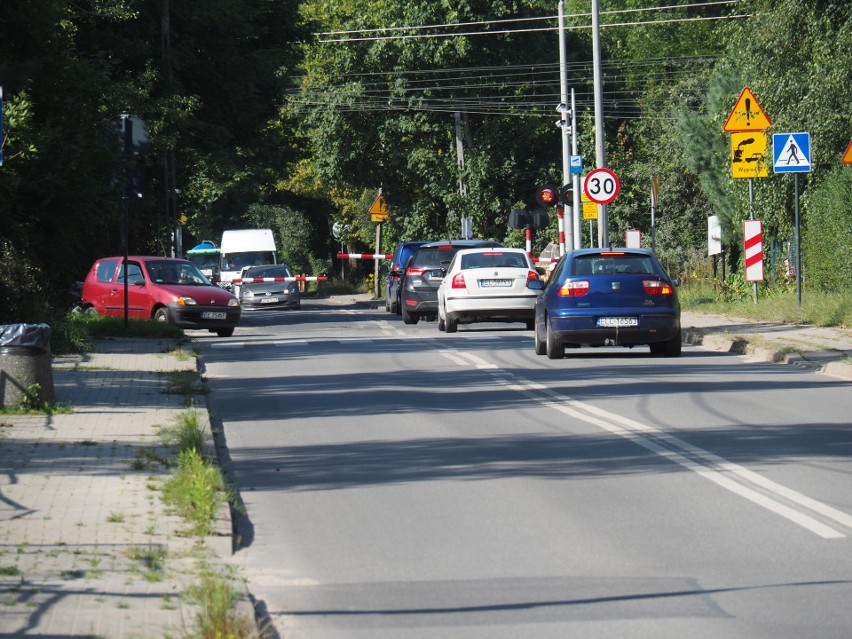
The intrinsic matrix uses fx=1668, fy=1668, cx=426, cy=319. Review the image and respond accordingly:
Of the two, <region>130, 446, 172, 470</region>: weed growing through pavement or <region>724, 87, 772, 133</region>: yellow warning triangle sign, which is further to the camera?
<region>724, 87, 772, 133</region>: yellow warning triangle sign

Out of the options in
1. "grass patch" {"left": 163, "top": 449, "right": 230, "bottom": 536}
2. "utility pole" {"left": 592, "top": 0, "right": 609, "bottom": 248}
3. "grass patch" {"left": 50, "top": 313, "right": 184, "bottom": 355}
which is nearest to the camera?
"grass patch" {"left": 163, "top": 449, "right": 230, "bottom": 536}

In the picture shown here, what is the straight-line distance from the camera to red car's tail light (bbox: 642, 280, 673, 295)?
22.2 metres

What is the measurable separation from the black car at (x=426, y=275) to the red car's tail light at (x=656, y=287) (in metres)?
12.8

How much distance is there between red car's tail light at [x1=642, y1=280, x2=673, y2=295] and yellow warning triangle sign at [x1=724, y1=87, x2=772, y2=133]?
5.33m

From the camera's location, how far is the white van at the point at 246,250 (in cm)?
5859

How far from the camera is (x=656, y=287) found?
22.2 m

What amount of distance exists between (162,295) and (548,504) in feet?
76.2

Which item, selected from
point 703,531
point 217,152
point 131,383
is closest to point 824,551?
point 703,531

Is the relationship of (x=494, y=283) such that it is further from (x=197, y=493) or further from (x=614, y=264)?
(x=197, y=493)

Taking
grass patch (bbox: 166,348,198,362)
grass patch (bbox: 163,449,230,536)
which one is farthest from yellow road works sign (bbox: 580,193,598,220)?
grass patch (bbox: 163,449,230,536)

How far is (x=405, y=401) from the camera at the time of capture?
54.8ft

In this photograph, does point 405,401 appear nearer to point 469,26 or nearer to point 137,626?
point 137,626

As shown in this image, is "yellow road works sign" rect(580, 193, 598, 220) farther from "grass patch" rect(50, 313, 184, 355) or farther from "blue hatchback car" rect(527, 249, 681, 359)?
"blue hatchback car" rect(527, 249, 681, 359)

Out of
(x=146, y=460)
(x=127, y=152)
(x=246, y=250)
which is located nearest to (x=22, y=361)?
(x=146, y=460)
